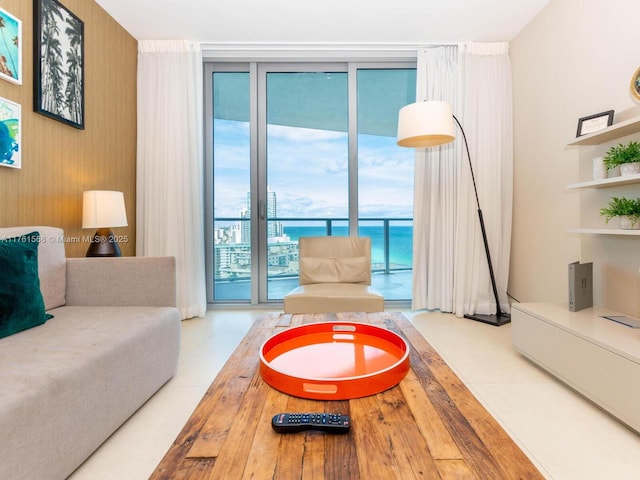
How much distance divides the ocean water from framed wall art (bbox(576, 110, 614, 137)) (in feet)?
5.79

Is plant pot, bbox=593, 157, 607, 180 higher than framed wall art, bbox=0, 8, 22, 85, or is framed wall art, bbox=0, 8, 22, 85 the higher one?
framed wall art, bbox=0, 8, 22, 85

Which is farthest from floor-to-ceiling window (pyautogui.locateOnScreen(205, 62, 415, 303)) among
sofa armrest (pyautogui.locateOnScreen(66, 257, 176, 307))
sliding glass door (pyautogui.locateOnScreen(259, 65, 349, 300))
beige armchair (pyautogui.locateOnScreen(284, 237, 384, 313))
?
sofa armrest (pyautogui.locateOnScreen(66, 257, 176, 307))

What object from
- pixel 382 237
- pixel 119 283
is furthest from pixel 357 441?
pixel 382 237

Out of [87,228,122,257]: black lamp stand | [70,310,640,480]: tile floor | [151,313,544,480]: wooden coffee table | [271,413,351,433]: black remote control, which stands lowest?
[70,310,640,480]: tile floor

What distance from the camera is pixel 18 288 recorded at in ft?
5.11

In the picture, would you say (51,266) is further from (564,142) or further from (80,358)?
(564,142)

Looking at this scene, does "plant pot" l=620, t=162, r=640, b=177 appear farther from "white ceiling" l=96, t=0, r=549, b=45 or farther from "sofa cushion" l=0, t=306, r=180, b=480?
"sofa cushion" l=0, t=306, r=180, b=480

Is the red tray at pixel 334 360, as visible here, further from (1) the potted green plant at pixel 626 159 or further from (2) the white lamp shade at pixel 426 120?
(1) the potted green plant at pixel 626 159

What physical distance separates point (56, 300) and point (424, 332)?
8.55 feet

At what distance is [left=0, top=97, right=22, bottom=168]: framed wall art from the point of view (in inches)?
78.6

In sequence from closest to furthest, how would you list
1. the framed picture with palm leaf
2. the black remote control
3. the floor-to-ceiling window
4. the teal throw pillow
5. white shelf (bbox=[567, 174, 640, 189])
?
the black remote control
the teal throw pillow
white shelf (bbox=[567, 174, 640, 189])
the framed picture with palm leaf
the floor-to-ceiling window

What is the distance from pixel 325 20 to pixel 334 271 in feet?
7.33

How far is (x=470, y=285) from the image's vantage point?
3.49 meters

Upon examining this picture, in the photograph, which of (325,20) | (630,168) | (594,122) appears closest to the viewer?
(630,168)
